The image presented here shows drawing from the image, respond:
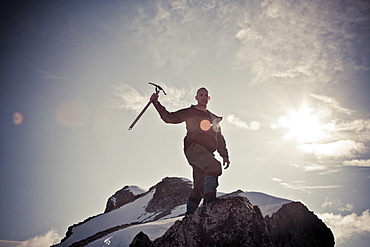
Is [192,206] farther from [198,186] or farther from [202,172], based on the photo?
[202,172]

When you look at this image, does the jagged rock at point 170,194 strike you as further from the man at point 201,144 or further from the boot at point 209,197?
the boot at point 209,197

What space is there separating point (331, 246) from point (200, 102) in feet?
49.5

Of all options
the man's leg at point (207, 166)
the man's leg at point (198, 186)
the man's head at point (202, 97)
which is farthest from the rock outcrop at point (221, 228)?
the man's head at point (202, 97)

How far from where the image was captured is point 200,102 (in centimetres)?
505

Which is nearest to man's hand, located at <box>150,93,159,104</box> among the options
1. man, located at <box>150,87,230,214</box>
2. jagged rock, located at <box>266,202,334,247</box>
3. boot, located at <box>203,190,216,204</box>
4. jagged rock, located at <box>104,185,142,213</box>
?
man, located at <box>150,87,230,214</box>

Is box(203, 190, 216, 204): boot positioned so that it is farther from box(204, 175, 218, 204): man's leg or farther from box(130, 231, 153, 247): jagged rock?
box(130, 231, 153, 247): jagged rock

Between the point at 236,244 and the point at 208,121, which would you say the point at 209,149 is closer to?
the point at 208,121

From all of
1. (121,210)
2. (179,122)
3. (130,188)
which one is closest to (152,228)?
(179,122)

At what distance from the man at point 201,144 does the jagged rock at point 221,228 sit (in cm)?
30

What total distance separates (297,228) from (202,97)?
13.2 meters

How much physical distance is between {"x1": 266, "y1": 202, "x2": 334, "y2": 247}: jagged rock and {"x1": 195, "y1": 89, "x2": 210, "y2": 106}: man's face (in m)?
11.5

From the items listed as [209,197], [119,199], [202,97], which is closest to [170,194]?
[119,199]

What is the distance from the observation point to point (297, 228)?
14031mm

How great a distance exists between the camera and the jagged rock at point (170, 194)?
123 ft
